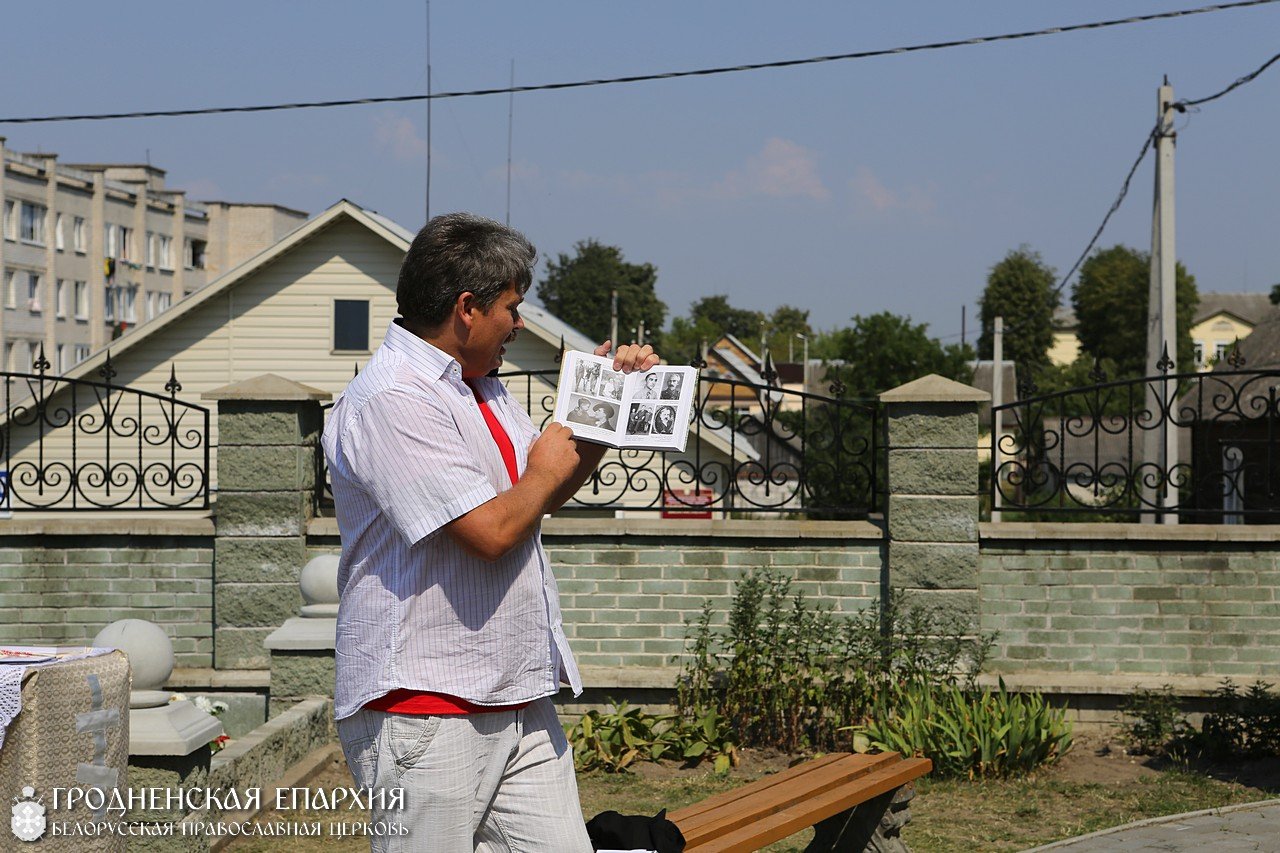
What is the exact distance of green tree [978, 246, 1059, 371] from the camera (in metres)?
80.2

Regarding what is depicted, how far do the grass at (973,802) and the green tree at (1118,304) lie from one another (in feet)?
224

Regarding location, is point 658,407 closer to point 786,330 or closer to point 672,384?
point 672,384

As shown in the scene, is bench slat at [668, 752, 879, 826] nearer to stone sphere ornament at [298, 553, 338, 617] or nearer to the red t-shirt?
the red t-shirt

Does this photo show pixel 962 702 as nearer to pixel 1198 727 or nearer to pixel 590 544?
pixel 1198 727

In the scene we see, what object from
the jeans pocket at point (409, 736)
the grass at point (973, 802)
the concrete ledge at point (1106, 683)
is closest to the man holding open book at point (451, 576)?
the jeans pocket at point (409, 736)

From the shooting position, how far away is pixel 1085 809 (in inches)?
259

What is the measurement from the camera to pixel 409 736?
107 inches

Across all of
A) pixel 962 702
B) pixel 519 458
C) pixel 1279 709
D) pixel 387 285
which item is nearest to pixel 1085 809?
pixel 962 702

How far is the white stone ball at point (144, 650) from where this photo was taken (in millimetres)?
5332

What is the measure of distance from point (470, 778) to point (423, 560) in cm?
45

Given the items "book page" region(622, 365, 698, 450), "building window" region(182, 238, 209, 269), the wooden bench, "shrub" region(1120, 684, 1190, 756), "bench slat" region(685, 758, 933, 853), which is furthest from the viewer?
"building window" region(182, 238, 209, 269)

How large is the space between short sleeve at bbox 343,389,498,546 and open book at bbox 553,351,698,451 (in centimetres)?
31

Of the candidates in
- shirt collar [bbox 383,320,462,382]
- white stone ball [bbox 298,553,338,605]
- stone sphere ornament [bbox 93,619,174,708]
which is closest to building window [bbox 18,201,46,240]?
white stone ball [bbox 298,553,338,605]

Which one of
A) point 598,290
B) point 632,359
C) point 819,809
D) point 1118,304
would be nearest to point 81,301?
point 598,290
